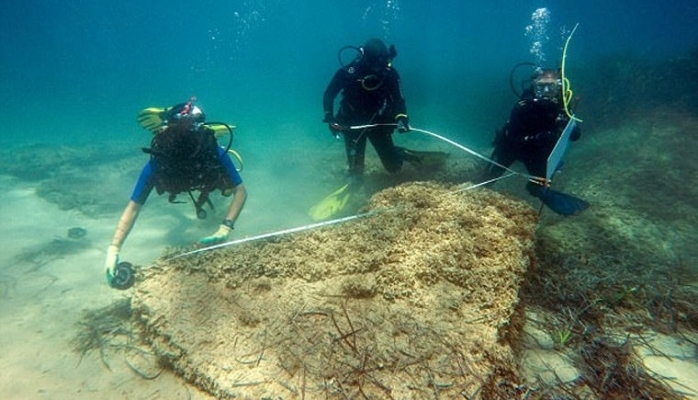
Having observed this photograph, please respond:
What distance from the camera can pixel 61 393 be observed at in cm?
264

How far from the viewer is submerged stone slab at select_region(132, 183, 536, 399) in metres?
Result: 2.16

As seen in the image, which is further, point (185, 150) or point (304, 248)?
point (185, 150)

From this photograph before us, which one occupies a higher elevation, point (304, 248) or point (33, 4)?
point (33, 4)

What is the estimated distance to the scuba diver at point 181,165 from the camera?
187 inches

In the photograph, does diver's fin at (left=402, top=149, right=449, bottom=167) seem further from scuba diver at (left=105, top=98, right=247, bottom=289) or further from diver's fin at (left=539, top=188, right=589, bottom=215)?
scuba diver at (left=105, top=98, right=247, bottom=289)

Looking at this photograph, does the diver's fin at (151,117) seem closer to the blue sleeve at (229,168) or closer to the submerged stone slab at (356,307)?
the blue sleeve at (229,168)

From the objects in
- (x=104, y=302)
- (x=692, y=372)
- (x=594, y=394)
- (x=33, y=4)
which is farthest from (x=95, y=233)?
(x=33, y=4)

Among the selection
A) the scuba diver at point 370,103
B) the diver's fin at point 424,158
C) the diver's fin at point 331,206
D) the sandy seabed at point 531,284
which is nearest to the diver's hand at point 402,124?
the scuba diver at point 370,103

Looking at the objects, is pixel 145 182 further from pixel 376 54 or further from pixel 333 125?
pixel 376 54

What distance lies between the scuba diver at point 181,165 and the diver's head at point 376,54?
3.12m

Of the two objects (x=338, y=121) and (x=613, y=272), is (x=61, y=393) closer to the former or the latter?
(x=613, y=272)

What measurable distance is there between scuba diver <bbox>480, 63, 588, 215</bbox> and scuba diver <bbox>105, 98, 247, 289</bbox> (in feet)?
14.4

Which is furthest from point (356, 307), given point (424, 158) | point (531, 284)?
point (424, 158)

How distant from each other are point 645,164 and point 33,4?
109m
